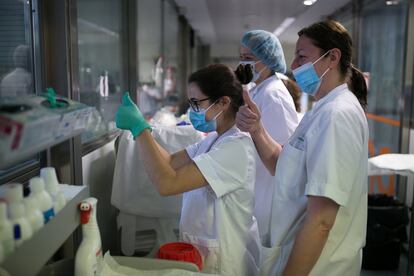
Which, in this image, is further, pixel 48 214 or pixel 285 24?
pixel 285 24

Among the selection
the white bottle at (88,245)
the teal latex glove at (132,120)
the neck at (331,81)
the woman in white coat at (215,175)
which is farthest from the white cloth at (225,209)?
the white bottle at (88,245)

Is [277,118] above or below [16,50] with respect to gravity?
below

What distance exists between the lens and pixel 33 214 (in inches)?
28.5

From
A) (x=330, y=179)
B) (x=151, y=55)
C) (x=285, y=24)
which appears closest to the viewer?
(x=330, y=179)

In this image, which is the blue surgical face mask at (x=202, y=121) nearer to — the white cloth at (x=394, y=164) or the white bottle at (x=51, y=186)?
the white bottle at (x=51, y=186)

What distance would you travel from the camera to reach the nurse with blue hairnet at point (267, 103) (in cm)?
186

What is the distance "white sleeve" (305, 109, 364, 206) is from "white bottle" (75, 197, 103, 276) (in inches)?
24.8

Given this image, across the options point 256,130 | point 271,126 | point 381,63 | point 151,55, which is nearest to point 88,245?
point 256,130

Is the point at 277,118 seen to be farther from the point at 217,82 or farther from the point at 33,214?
the point at 33,214

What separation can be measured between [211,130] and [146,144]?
317mm

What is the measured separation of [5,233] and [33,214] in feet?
0.22

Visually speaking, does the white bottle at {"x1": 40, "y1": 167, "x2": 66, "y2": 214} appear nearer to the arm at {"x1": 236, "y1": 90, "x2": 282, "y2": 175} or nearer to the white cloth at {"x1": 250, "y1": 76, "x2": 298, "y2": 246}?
the arm at {"x1": 236, "y1": 90, "x2": 282, "y2": 175}

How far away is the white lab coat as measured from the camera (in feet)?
3.63

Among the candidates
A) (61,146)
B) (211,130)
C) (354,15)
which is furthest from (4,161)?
(354,15)
